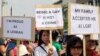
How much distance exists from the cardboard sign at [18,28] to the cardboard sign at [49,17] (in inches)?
16.1

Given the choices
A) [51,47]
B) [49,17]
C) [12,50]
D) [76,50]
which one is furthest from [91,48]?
[12,50]

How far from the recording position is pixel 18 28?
26.4 feet

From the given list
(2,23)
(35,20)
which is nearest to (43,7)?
(35,20)

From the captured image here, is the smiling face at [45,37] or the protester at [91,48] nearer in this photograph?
the protester at [91,48]

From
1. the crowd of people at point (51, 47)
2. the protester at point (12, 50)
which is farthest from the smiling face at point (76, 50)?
the protester at point (12, 50)

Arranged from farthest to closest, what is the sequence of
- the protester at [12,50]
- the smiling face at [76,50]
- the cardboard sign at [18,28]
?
the protester at [12,50] < the cardboard sign at [18,28] < the smiling face at [76,50]

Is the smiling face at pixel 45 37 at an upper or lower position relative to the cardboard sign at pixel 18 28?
lower

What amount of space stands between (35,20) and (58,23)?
0.44 meters

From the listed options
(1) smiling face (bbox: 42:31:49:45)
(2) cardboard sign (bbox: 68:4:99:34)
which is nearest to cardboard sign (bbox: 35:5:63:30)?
(1) smiling face (bbox: 42:31:49:45)

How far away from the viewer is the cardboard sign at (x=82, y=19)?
7.45 m

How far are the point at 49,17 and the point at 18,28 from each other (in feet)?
2.27

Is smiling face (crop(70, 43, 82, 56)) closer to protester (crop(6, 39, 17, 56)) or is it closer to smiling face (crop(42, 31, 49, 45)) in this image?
smiling face (crop(42, 31, 49, 45))

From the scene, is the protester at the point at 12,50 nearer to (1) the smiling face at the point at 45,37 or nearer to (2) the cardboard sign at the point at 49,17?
(2) the cardboard sign at the point at 49,17

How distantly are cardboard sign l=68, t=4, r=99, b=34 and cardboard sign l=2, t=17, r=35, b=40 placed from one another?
82cm
